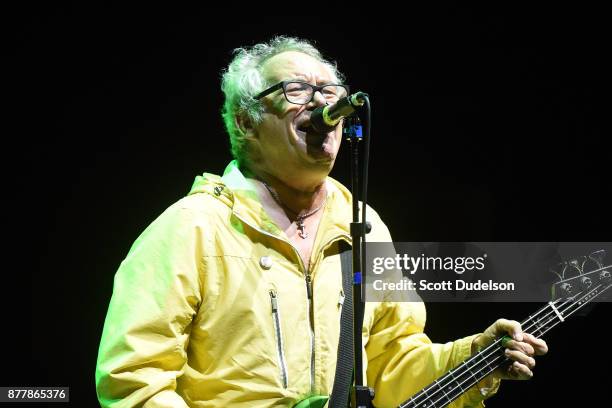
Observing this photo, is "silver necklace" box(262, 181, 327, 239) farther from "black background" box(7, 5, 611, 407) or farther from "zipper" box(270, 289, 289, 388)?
"black background" box(7, 5, 611, 407)

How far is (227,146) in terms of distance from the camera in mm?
3135

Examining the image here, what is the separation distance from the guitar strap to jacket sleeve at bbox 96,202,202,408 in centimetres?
43

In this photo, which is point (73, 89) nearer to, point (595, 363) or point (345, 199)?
point (345, 199)

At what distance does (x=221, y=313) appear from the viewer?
1931 mm

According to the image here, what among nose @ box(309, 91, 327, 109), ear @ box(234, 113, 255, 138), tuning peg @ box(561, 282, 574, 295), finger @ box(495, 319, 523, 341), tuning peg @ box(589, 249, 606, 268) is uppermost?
nose @ box(309, 91, 327, 109)

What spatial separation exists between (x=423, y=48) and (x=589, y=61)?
2.43 ft

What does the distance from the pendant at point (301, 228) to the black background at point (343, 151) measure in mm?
994

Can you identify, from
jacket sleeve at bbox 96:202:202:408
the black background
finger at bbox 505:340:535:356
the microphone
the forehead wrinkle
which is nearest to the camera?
the microphone

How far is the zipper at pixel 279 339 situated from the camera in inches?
76.6

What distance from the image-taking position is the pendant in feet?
7.15

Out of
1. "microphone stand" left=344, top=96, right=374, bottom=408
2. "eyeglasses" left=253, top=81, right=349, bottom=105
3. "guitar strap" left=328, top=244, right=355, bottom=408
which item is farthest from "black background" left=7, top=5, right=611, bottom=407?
"microphone stand" left=344, top=96, right=374, bottom=408

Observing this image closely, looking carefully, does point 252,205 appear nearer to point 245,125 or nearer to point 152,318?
point 245,125

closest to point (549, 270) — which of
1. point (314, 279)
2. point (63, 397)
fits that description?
point (314, 279)

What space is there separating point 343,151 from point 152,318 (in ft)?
5.62
